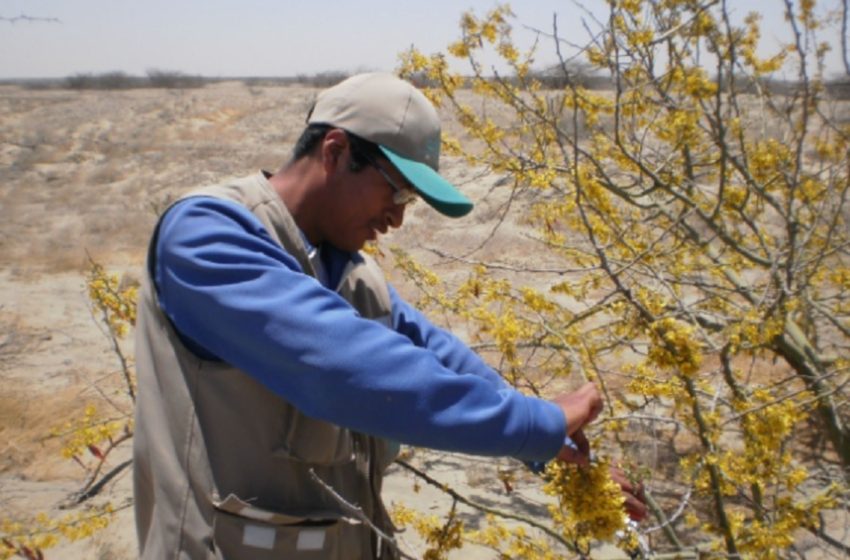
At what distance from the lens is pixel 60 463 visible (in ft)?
17.1

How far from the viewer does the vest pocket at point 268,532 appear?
3.94ft

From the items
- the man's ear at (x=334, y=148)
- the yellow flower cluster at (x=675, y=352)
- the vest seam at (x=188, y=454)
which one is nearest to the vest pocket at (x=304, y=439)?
the vest seam at (x=188, y=454)

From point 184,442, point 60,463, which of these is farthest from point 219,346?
point 60,463

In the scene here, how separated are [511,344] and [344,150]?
2.95ft

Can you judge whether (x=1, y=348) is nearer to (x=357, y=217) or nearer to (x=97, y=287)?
(x=97, y=287)

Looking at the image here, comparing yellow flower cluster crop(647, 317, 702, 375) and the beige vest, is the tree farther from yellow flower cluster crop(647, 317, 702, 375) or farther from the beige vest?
the beige vest

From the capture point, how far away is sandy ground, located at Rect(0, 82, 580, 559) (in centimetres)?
443

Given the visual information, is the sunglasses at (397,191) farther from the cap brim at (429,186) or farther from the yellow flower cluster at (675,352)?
the yellow flower cluster at (675,352)

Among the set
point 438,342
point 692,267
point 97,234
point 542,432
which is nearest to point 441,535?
point 438,342

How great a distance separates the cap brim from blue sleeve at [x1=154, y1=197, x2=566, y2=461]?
0.25m

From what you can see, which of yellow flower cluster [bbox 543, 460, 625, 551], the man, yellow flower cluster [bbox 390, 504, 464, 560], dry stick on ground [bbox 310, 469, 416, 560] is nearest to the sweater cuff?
the man

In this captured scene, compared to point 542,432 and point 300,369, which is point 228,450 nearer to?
point 300,369

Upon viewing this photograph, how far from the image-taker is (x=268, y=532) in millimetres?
1224

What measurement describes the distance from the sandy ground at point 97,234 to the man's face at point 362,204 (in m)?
0.74
